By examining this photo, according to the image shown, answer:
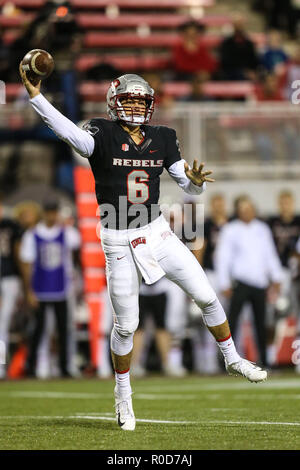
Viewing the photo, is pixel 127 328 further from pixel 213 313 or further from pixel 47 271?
pixel 47 271

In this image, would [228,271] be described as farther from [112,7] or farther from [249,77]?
[112,7]

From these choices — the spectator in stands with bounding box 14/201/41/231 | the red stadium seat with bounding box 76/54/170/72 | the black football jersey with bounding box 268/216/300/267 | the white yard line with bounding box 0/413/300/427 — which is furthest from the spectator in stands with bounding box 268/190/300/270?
the white yard line with bounding box 0/413/300/427

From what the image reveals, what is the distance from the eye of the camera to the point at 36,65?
17.8 feet

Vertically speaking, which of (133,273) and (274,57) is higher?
(274,57)

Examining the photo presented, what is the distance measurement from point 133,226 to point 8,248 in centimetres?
568

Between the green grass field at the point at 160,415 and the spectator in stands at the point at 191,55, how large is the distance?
5421mm

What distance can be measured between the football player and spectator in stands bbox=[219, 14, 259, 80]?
8.34 metres

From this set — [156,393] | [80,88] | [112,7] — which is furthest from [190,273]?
[112,7]

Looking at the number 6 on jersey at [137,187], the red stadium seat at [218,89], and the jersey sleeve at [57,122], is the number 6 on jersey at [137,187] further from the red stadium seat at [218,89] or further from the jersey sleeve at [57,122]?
the red stadium seat at [218,89]

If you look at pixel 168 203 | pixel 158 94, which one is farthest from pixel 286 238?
pixel 158 94

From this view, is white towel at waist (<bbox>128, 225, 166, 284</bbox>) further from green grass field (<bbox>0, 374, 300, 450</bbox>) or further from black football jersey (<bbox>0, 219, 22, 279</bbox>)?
black football jersey (<bbox>0, 219, 22, 279</bbox>)

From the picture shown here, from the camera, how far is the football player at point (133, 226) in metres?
5.65

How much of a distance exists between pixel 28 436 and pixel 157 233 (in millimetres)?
1362

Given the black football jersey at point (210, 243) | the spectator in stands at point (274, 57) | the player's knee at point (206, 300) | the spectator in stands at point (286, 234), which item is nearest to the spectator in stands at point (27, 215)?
the black football jersey at point (210, 243)
